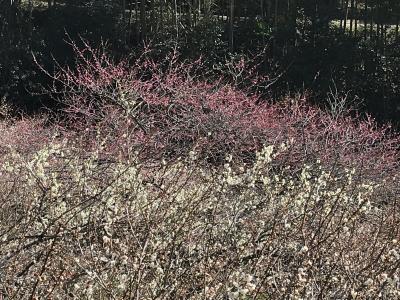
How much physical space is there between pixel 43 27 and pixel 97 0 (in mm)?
2695

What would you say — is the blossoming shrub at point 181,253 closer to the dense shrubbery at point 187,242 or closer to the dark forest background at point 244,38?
the dense shrubbery at point 187,242

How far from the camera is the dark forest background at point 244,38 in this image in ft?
68.2

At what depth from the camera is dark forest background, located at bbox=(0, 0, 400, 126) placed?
818 inches

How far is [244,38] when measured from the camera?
23.6 metres

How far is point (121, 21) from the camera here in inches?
957

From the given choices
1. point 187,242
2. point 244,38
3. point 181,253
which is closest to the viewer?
point 187,242

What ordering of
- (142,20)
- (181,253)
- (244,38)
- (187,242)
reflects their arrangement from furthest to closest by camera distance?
(142,20)
(244,38)
(181,253)
(187,242)

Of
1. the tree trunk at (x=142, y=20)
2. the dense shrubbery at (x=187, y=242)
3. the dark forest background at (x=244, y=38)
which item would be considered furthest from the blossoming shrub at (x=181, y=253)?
the tree trunk at (x=142, y=20)

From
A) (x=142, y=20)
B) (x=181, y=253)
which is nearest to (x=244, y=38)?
(x=142, y=20)

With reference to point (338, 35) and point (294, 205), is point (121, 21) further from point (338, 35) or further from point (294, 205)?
point (294, 205)

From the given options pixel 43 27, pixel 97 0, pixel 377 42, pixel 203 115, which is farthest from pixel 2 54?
pixel 377 42

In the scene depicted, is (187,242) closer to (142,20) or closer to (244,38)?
(244,38)

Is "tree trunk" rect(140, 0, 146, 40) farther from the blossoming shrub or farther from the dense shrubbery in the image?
the blossoming shrub

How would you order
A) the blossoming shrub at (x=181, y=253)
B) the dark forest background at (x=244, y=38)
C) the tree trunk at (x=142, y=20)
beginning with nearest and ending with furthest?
the blossoming shrub at (x=181, y=253)
the dark forest background at (x=244, y=38)
the tree trunk at (x=142, y=20)
